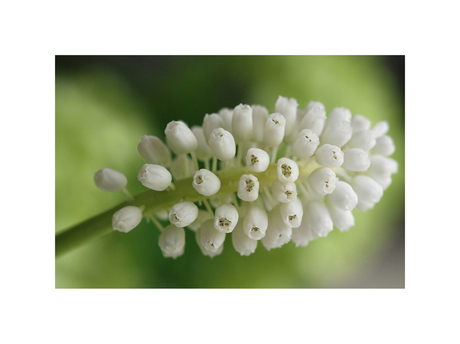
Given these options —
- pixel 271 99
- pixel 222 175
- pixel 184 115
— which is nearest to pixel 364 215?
pixel 271 99

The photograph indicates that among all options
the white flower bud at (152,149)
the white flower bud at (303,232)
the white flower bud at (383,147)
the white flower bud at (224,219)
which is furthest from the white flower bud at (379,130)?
the white flower bud at (152,149)

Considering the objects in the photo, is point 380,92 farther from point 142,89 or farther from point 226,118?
point 226,118

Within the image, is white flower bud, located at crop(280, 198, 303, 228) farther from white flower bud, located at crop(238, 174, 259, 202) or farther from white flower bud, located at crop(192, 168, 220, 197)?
white flower bud, located at crop(192, 168, 220, 197)

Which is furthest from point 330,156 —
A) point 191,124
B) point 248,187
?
point 191,124

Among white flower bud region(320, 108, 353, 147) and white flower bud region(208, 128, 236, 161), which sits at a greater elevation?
white flower bud region(320, 108, 353, 147)

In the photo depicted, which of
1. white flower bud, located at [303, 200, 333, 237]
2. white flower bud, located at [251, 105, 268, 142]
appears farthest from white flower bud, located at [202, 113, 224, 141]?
white flower bud, located at [303, 200, 333, 237]
